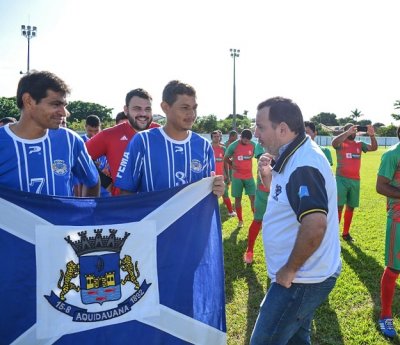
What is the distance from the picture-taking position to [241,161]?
9.45m

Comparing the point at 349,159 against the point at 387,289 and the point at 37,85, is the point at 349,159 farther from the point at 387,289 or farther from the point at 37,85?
the point at 37,85

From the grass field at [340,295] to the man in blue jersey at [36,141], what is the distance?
8.46 feet

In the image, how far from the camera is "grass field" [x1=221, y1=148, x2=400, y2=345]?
4.23 meters

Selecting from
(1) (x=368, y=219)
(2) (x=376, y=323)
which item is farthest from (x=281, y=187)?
(1) (x=368, y=219)

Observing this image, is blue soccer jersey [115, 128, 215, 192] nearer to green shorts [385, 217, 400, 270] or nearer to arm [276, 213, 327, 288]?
arm [276, 213, 327, 288]

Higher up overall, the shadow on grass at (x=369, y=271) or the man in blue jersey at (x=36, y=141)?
the man in blue jersey at (x=36, y=141)

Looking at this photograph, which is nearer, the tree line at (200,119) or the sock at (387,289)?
the sock at (387,289)

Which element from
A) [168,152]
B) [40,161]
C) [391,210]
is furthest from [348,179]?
[40,161]

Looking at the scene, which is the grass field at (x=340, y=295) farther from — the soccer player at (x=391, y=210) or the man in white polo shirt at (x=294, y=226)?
the man in white polo shirt at (x=294, y=226)

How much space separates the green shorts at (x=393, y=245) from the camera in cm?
402

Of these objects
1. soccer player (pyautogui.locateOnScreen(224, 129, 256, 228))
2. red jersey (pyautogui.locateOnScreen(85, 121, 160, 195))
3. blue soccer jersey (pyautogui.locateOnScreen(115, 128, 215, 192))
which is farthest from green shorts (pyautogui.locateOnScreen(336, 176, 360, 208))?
blue soccer jersey (pyautogui.locateOnScreen(115, 128, 215, 192))

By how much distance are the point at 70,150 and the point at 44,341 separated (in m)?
1.42

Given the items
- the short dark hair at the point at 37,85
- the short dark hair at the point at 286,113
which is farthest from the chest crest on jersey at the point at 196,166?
the short dark hair at the point at 37,85

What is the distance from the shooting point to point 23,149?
2.83 metres
